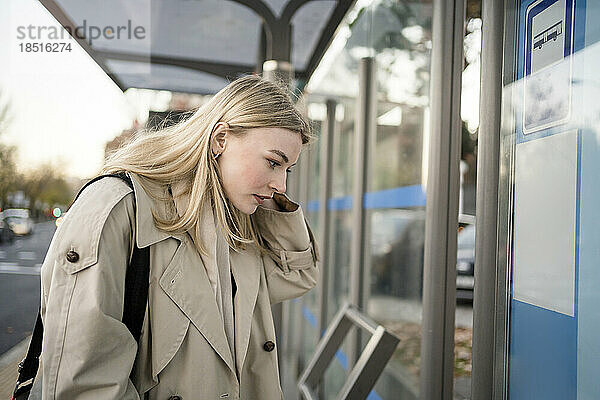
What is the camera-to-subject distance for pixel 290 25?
399cm

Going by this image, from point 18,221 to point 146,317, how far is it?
1136 millimetres

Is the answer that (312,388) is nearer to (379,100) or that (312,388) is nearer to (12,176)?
(379,100)

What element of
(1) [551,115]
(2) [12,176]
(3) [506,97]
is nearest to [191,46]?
(2) [12,176]

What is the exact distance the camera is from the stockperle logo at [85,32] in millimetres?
2598

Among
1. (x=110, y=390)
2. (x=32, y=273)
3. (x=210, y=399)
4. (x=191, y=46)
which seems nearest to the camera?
(x=110, y=390)

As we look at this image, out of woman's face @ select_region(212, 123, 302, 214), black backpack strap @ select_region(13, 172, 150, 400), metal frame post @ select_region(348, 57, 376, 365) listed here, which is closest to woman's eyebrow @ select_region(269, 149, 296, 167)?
woman's face @ select_region(212, 123, 302, 214)

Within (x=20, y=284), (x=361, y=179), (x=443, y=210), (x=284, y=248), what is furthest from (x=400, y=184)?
(x=20, y=284)

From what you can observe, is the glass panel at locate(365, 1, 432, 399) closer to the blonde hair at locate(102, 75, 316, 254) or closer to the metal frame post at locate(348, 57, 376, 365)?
the metal frame post at locate(348, 57, 376, 365)

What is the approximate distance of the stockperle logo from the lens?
2598mm

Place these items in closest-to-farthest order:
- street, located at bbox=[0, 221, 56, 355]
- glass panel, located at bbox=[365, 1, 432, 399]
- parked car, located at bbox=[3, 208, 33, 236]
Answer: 1. street, located at bbox=[0, 221, 56, 355]
2. parked car, located at bbox=[3, 208, 33, 236]
3. glass panel, located at bbox=[365, 1, 432, 399]

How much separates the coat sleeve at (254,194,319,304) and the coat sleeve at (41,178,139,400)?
703 mm

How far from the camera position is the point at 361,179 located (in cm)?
411

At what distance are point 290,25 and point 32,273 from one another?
2.19 m

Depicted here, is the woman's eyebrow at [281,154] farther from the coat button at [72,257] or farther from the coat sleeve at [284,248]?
the coat button at [72,257]
